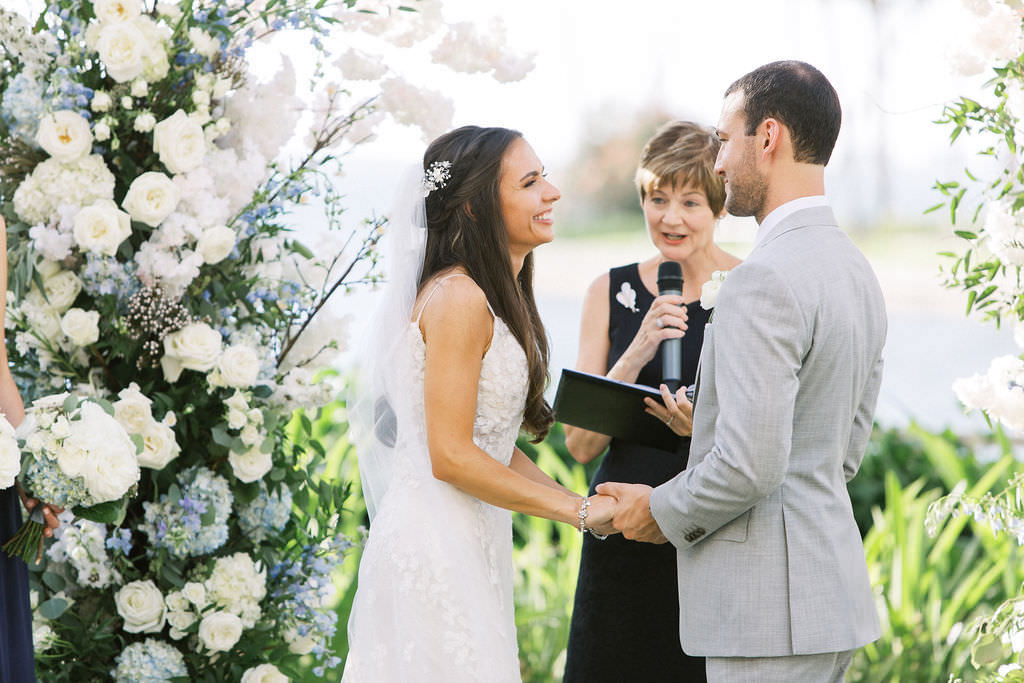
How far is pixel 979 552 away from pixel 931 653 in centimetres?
90

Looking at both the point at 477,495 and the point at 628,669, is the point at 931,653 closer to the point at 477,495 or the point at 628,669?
the point at 628,669

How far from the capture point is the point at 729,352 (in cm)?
205

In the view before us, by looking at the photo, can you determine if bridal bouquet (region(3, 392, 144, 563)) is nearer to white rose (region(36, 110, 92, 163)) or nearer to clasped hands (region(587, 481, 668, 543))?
white rose (region(36, 110, 92, 163))

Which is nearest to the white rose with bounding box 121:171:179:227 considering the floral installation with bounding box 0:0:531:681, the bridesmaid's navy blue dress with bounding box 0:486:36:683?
the floral installation with bounding box 0:0:531:681

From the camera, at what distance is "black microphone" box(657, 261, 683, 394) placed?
9.42ft

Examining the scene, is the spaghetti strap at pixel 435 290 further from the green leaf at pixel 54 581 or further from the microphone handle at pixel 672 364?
the green leaf at pixel 54 581

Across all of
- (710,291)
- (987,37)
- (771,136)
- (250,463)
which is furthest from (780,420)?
(250,463)

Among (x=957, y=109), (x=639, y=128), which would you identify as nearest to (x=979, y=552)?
(x=957, y=109)

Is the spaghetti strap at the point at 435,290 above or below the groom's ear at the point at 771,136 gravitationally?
below

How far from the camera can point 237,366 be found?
2789 millimetres

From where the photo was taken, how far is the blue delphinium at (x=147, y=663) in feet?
9.18

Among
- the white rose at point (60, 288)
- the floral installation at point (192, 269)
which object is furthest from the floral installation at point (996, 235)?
the white rose at point (60, 288)

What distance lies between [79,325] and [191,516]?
1.95ft

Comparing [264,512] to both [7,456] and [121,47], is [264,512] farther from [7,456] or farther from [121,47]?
[121,47]
